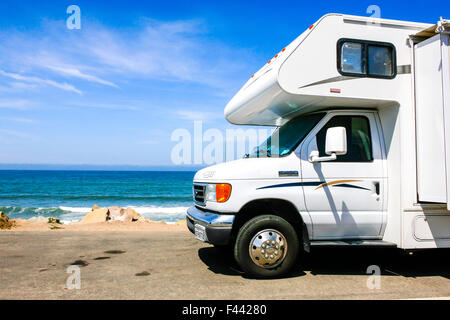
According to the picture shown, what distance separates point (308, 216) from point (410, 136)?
182 centimetres

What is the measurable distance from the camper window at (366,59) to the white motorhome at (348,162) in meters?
0.01

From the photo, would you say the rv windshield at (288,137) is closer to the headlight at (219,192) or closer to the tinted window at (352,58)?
the tinted window at (352,58)

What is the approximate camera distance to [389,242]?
543 centimetres

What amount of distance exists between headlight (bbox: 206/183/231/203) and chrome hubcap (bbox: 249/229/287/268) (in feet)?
2.24

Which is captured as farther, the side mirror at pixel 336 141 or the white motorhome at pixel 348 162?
the white motorhome at pixel 348 162

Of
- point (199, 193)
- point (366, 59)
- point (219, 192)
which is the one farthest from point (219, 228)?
point (366, 59)

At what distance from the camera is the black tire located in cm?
520

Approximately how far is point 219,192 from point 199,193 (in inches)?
27.1

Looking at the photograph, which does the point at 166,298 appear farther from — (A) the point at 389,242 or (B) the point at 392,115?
(B) the point at 392,115

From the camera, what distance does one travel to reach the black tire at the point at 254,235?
5199 mm
